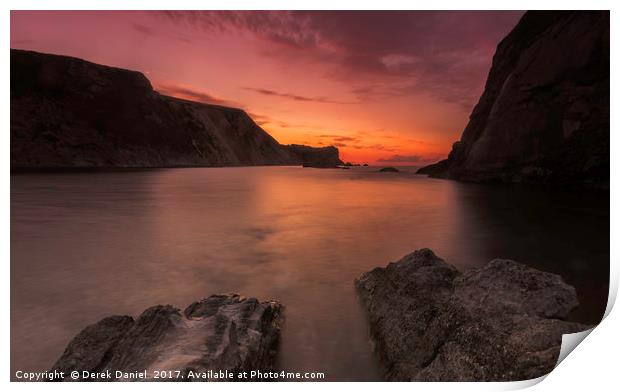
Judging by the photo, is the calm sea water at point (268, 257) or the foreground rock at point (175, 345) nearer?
the foreground rock at point (175, 345)

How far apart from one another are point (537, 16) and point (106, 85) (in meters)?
62.1

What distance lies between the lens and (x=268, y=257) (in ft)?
22.7

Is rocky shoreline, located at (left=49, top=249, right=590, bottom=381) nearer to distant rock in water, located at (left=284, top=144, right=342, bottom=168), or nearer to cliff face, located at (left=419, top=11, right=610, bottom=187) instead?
cliff face, located at (left=419, top=11, right=610, bottom=187)

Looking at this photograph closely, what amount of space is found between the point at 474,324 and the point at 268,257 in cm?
468

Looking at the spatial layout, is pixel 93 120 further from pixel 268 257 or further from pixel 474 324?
pixel 474 324

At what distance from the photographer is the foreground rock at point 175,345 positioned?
8.68 ft

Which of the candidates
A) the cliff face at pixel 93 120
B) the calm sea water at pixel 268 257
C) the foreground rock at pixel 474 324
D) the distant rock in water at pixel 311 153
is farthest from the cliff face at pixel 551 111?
the distant rock in water at pixel 311 153

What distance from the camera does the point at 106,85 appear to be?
2239 inches

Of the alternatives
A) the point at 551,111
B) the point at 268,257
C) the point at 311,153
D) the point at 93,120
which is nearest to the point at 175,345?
the point at 268,257

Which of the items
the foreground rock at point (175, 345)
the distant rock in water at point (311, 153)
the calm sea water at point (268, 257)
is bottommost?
the calm sea water at point (268, 257)

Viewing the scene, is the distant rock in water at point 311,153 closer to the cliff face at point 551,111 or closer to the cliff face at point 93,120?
the cliff face at point 93,120

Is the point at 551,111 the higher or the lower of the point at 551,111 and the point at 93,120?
the higher

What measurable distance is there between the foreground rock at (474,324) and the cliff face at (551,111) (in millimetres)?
16684

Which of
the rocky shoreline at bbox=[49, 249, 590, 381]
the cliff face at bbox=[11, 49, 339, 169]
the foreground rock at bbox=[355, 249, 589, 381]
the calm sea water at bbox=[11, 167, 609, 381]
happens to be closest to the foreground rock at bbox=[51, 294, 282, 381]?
the rocky shoreline at bbox=[49, 249, 590, 381]
